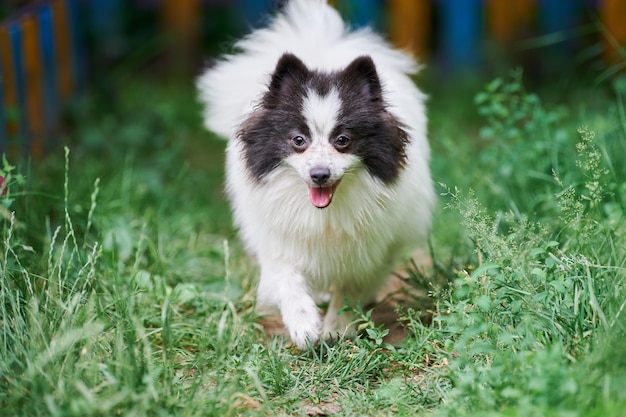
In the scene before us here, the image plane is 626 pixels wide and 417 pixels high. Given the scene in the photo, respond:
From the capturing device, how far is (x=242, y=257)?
4711 mm

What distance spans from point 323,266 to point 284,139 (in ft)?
2.09

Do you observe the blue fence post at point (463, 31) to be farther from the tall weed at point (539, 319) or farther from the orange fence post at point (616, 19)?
the tall weed at point (539, 319)

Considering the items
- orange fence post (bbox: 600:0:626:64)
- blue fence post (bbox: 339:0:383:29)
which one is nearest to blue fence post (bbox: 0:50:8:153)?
blue fence post (bbox: 339:0:383:29)

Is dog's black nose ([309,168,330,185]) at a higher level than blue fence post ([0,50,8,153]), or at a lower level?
higher

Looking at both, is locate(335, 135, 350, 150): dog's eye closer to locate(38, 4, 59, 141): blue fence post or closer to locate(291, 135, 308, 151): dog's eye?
locate(291, 135, 308, 151): dog's eye

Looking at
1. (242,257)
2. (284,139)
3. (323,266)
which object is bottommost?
(242,257)

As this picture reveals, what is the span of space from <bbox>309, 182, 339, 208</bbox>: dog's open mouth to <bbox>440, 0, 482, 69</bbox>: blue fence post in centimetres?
486

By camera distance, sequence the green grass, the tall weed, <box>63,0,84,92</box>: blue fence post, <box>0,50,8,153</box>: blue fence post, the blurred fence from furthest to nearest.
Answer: <box>63,0,84,92</box>: blue fence post
the blurred fence
<box>0,50,8,153</box>: blue fence post
the green grass
the tall weed

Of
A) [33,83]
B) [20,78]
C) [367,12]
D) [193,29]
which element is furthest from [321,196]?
[193,29]

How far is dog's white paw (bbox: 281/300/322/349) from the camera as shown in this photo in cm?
355

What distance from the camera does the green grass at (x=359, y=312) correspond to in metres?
2.76

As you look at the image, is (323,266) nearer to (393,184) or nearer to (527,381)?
(393,184)

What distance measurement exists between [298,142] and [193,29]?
5394mm

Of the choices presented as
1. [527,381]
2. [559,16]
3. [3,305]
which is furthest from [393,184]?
[559,16]
